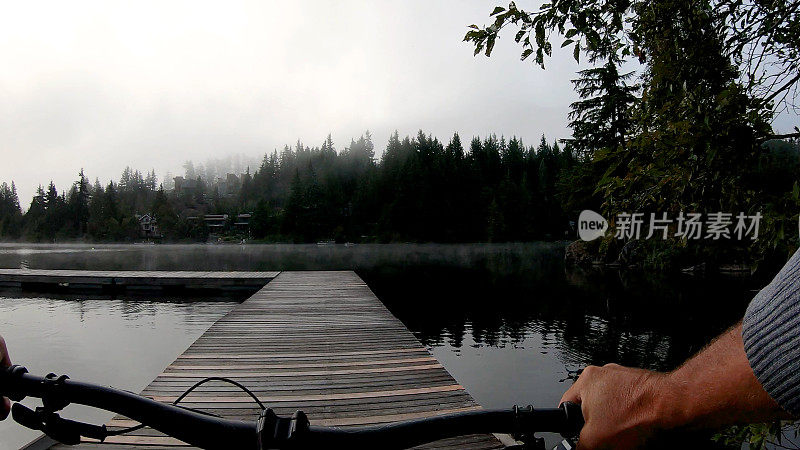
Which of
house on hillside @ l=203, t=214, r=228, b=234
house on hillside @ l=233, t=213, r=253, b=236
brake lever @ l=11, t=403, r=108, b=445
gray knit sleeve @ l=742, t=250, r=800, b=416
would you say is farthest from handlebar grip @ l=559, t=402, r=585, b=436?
house on hillside @ l=203, t=214, r=228, b=234

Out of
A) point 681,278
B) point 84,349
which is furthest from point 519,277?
point 84,349

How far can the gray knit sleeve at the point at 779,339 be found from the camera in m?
0.71

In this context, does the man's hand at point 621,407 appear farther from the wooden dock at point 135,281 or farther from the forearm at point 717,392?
the wooden dock at point 135,281

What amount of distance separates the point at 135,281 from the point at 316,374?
58.5ft

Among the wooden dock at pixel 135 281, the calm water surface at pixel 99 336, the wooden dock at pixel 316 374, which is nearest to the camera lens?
the wooden dock at pixel 316 374

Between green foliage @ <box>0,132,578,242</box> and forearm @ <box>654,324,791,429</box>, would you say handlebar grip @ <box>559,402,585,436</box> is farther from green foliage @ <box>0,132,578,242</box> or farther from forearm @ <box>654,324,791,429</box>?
green foliage @ <box>0,132,578,242</box>

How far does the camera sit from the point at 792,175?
324cm

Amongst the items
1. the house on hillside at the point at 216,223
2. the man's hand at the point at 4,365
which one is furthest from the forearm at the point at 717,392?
the house on hillside at the point at 216,223

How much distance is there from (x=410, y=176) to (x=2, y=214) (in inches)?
4473

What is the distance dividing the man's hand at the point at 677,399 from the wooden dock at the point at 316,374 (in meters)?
3.15

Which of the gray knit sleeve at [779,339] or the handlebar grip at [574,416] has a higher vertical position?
the gray knit sleeve at [779,339]

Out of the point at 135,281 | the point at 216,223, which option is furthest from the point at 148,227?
the point at 135,281

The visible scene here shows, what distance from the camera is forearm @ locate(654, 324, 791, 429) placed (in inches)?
31.2

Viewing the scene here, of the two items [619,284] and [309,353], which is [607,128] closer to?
[619,284]
